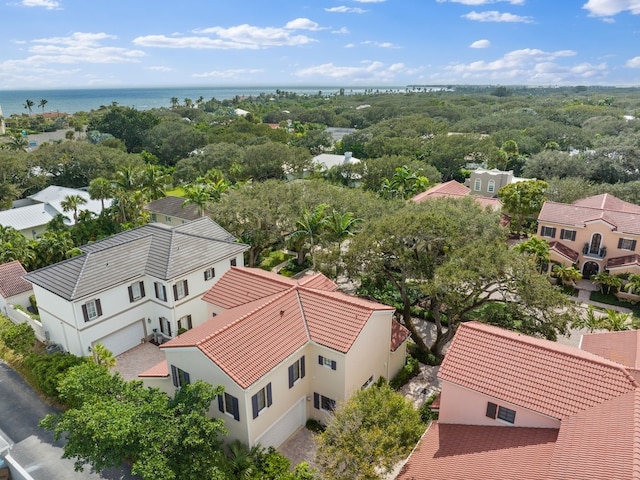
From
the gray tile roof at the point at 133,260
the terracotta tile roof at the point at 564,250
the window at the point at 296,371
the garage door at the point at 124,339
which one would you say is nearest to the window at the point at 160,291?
the gray tile roof at the point at 133,260

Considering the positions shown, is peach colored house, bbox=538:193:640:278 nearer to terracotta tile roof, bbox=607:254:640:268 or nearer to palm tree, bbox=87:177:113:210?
terracotta tile roof, bbox=607:254:640:268

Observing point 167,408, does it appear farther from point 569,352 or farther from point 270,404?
point 569,352

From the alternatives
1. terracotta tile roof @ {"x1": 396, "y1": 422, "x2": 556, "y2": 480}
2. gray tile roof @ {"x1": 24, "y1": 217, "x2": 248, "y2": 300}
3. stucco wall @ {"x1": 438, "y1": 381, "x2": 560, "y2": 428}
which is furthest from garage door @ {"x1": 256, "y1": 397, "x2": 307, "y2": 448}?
gray tile roof @ {"x1": 24, "y1": 217, "x2": 248, "y2": 300}

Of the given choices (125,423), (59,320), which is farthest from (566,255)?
(59,320)

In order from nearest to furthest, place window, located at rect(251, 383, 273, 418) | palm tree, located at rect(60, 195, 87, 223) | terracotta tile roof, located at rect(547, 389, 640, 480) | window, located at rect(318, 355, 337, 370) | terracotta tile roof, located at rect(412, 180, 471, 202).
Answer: terracotta tile roof, located at rect(547, 389, 640, 480) → window, located at rect(251, 383, 273, 418) → window, located at rect(318, 355, 337, 370) → palm tree, located at rect(60, 195, 87, 223) → terracotta tile roof, located at rect(412, 180, 471, 202)

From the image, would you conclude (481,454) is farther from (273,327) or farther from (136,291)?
(136,291)

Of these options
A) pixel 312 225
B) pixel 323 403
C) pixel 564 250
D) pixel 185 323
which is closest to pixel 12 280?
pixel 185 323
